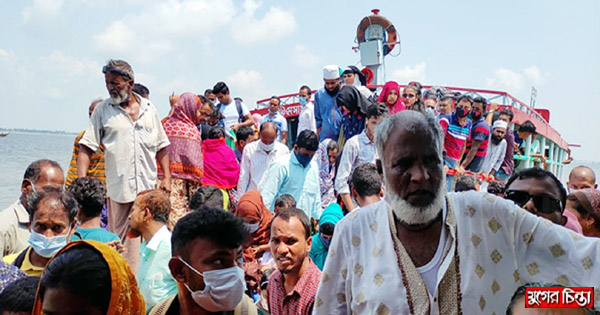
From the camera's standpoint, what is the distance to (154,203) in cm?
395

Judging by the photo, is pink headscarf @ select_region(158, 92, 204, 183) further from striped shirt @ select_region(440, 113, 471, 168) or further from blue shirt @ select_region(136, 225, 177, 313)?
striped shirt @ select_region(440, 113, 471, 168)

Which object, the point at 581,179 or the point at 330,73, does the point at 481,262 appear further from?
the point at 330,73

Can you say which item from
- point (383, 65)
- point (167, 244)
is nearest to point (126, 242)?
point (167, 244)

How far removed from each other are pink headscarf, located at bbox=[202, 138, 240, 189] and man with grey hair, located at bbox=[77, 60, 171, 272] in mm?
1450

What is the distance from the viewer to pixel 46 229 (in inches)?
129

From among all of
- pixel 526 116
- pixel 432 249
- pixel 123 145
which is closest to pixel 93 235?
pixel 123 145

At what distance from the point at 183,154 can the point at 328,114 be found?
2223 mm

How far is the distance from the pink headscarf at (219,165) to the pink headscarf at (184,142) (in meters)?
0.52

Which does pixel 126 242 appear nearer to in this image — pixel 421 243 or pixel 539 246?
pixel 421 243

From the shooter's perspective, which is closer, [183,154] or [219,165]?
[183,154]

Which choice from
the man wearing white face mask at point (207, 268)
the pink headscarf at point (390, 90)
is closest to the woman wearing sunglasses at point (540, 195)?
the man wearing white face mask at point (207, 268)

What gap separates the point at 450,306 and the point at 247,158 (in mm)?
5347

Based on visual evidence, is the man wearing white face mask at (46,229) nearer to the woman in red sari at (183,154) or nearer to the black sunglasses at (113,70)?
the black sunglasses at (113,70)

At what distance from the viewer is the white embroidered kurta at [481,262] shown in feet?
6.21
